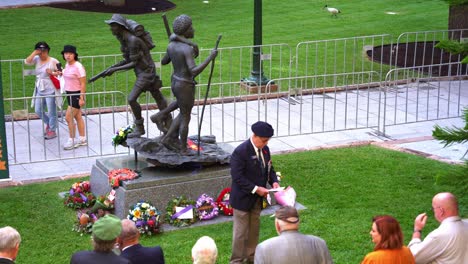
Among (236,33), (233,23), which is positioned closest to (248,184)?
(236,33)

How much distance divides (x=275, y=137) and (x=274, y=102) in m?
2.69

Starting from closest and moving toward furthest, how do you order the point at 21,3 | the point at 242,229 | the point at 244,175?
1. the point at 244,175
2. the point at 242,229
3. the point at 21,3

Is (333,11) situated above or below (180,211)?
above

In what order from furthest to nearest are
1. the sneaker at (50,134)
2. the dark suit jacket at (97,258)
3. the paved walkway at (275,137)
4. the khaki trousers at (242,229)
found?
the sneaker at (50,134) → the paved walkway at (275,137) → the khaki trousers at (242,229) → the dark suit jacket at (97,258)

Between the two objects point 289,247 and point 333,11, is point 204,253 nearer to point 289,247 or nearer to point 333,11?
point 289,247

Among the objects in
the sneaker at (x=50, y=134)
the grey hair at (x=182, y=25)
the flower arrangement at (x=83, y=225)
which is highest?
the grey hair at (x=182, y=25)

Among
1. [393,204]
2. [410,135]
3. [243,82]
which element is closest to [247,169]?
[393,204]

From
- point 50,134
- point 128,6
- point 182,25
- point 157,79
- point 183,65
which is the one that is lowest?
point 50,134

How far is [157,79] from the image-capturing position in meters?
11.8

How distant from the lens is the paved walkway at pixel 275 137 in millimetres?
14039

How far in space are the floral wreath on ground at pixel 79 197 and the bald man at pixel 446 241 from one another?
5.35 metres

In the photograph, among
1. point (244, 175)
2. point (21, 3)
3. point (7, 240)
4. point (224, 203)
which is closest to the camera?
point (7, 240)

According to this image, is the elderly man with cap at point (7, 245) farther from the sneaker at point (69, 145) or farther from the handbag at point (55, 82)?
the handbag at point (55, 82)

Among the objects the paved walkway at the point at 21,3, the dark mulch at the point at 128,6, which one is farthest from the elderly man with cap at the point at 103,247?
the paved walkway at the point at 21,3
